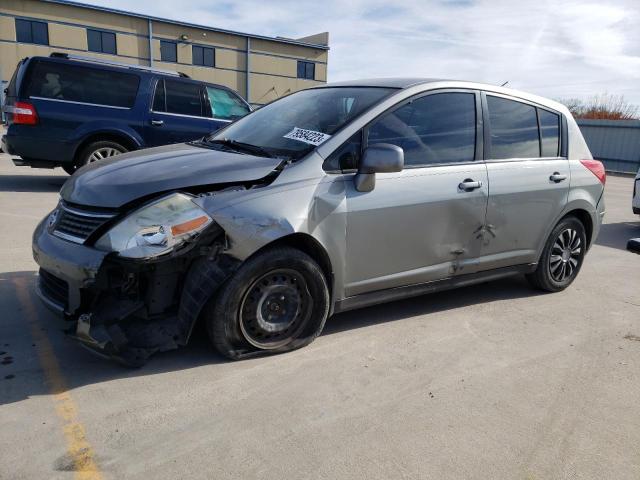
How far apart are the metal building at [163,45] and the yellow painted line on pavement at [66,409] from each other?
31.2 metres

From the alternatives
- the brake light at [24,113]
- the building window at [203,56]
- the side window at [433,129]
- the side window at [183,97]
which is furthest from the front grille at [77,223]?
the building window at [203,56]

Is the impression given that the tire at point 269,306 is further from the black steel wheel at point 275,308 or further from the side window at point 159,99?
the side window at point 159,99

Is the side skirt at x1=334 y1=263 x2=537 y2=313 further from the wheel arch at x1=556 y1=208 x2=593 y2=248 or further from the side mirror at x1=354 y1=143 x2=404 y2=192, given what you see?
the side mirror at x1=354 y1=143 x2=404 y2=192

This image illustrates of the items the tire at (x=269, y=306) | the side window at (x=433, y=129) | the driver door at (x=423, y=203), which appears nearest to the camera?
the tire at (x=269, y=306)

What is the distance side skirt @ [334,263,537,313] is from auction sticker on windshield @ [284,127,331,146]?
1.09 meters

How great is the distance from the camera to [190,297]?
117 inches

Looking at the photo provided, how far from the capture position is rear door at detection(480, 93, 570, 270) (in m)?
4.20

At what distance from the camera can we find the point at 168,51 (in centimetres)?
3512

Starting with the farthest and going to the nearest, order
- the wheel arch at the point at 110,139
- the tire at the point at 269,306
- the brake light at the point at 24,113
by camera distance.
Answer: the wheel arch at the point at 110,139 < the brake light at the point at 24,113 < the tire at the point at 269,306

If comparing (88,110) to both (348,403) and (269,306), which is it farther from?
(348,403)

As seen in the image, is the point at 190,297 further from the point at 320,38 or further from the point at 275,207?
the point at 320,38

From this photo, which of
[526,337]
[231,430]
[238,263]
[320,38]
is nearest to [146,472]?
[231,430]

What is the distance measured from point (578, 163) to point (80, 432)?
458 centimetres

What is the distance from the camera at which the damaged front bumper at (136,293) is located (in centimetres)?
287
